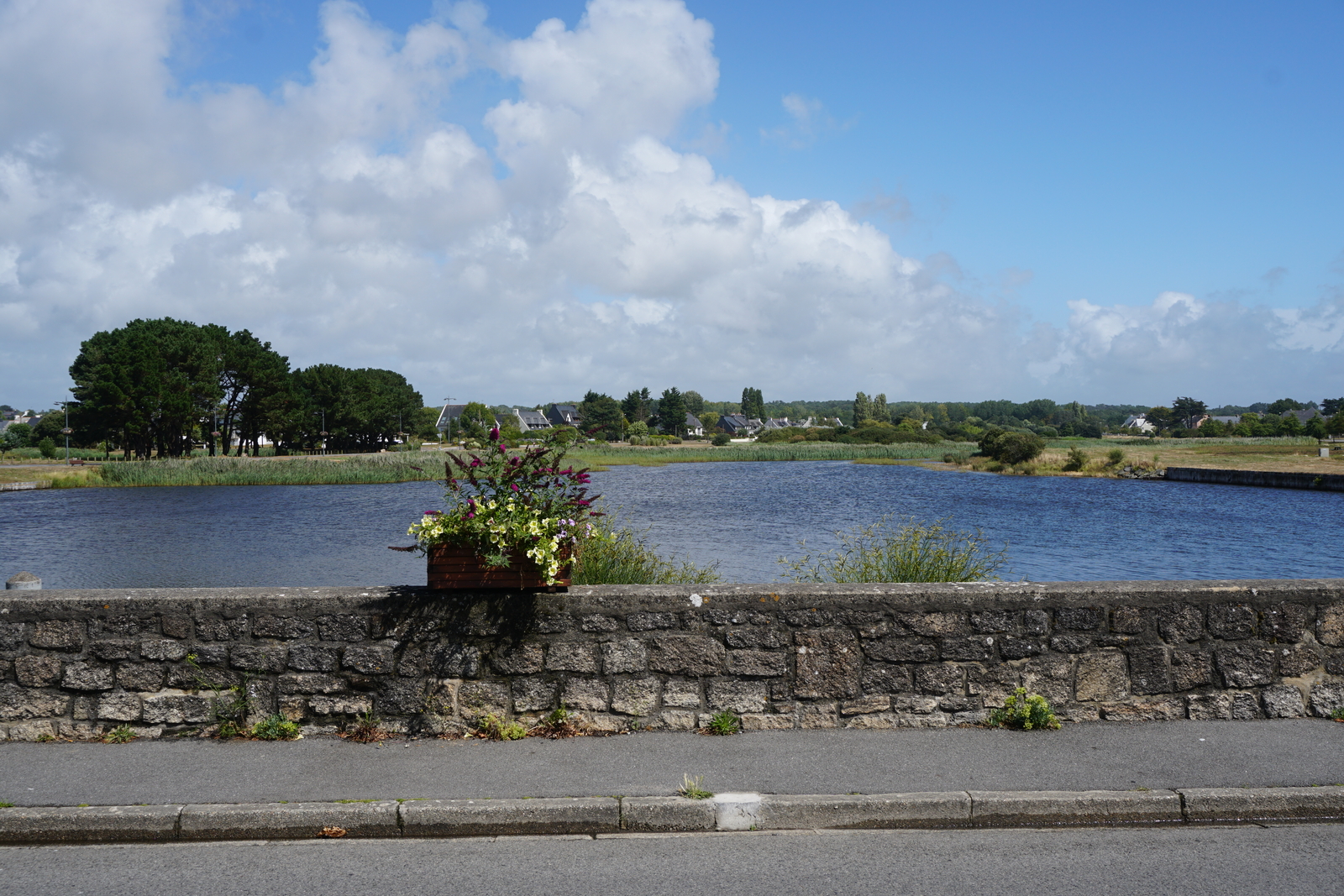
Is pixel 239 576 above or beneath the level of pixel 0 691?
beneath

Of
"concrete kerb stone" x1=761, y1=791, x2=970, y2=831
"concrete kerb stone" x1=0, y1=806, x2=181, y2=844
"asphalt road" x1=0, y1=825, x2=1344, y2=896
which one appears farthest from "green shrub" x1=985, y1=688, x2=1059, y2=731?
"concrete kerb stone" x1=0, y1=806, x2=181, y2=844

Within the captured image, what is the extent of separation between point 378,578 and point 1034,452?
6113 centimetres

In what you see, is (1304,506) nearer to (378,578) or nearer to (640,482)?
(640,482)

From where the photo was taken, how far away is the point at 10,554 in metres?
27.9

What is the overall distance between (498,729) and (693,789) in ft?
4.53

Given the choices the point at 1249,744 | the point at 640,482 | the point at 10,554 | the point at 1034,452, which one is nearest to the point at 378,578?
the point at 10,554

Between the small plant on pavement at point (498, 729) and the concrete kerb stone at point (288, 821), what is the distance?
3.34 feet

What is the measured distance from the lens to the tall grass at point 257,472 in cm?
5694

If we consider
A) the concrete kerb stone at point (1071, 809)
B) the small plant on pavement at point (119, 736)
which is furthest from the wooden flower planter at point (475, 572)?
the concrete kerb stone at point (1071, 809)

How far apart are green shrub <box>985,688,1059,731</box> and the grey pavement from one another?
0.09 meters

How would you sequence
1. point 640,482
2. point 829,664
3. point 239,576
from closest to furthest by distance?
1. point 829,664
2. point 239,576
3. point 640,482

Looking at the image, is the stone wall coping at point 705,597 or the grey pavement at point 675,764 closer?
the grey pavement at point 675,764

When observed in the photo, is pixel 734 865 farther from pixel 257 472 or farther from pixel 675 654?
pixel 257 472

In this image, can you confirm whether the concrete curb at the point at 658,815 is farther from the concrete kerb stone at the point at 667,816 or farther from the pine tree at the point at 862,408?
the pine tree at the point at 862,408
